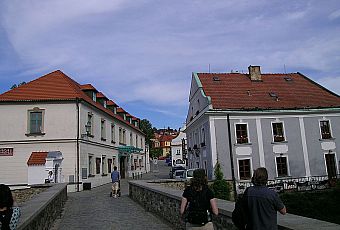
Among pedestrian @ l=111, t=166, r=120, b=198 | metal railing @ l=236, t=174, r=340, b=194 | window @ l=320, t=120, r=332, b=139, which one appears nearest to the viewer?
pedestrian @ l=111, t=166, r=120, b=198

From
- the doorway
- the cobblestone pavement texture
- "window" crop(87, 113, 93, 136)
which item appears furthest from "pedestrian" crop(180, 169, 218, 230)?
the doorway

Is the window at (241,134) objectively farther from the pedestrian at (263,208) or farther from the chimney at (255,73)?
the pedestrian at (263,208)

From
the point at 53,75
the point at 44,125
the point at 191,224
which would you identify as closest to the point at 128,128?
the point at 53,75

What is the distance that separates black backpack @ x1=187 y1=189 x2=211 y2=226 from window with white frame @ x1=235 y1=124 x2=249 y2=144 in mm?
21820

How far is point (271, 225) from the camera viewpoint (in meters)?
3.81

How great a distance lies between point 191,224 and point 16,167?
23.5 m

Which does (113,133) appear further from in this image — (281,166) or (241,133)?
(281,166)

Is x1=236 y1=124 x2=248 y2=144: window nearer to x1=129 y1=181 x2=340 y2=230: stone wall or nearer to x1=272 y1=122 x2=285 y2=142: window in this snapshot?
x1=272 y1=122 x2=285 y2=142: window

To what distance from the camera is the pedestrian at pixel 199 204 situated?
15.4ft

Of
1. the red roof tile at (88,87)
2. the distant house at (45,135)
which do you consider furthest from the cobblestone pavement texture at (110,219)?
the red roof tile at (88,87)

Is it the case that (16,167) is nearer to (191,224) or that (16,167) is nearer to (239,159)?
(239,159)

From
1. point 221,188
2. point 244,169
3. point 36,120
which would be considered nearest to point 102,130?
point 36,120

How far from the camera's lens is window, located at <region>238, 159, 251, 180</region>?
25.5 meters

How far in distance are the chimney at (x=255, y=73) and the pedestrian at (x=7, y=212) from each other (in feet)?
98.3
